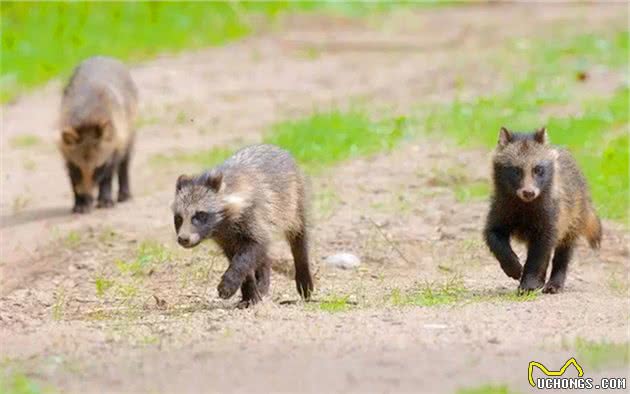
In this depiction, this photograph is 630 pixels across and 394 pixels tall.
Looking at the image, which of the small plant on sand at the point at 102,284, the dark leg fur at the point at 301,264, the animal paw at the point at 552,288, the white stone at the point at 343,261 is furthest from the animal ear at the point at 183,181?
the animal paw at the point at 552,288

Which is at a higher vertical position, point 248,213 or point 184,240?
point 248,213

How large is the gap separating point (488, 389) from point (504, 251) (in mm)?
3330

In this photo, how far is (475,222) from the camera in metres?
12.1

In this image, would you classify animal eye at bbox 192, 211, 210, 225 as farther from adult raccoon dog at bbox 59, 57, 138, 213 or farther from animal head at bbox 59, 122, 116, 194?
animal head at bbox 59, 122, 116, 194

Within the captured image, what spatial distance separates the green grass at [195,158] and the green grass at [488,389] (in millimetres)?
8304

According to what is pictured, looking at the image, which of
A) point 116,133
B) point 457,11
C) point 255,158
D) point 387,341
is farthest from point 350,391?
point 457,11

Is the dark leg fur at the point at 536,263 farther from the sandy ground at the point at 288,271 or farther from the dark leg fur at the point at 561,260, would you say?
the dark leg fur at the point at 561,260

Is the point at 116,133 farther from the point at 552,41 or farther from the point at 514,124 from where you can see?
the point at 552,41

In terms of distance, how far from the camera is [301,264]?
9.75 m

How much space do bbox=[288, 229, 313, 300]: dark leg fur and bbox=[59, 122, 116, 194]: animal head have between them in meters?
4.52

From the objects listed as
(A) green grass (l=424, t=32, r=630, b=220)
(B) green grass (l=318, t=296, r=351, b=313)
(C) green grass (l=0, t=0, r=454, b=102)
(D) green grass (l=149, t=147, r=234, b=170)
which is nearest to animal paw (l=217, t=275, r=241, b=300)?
(B) green grass (l=318, t=296, r=351, b=313)

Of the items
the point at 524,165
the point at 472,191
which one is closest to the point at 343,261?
the point at 524,165

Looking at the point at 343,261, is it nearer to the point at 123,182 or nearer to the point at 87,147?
the point at 123,182

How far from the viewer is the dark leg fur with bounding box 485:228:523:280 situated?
9.64 metres
